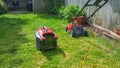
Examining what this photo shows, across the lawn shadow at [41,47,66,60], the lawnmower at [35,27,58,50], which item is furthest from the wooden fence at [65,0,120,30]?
the lawnmower at [35,27,58,50]

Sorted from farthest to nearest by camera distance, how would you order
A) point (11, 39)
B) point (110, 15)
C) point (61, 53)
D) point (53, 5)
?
point (53, 5), point (11, 39), point (110, 15), point (61, 53)

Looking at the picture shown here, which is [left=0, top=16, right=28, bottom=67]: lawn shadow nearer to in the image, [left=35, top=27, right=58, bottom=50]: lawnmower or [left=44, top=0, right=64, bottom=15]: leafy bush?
[left=35, top=27, right=58, bottom=50]: lawnmower

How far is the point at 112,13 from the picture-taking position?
9.59m

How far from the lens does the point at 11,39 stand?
989 centimetres

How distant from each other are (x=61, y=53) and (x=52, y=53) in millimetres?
298

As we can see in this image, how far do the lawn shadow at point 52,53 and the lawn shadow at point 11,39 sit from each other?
88 centimetres

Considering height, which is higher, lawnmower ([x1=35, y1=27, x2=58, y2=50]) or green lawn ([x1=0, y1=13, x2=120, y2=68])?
lawnmower ([x1=35, y1=27, x2=58, y2=50])

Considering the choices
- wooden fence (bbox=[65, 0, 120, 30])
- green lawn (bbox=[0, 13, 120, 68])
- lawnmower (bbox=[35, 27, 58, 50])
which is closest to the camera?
green lawn (bbox=[0, 13, 120, 68])

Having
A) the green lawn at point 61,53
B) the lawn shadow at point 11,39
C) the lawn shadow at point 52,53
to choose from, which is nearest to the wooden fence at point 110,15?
the green lawn at point 61,53

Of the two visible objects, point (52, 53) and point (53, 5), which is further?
point (53, 5)

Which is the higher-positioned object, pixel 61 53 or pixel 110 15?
pixel 110 15

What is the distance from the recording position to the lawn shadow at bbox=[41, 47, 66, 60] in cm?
774

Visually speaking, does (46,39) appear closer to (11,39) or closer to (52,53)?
(52,53)

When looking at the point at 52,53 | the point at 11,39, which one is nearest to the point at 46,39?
the point at 52,53
